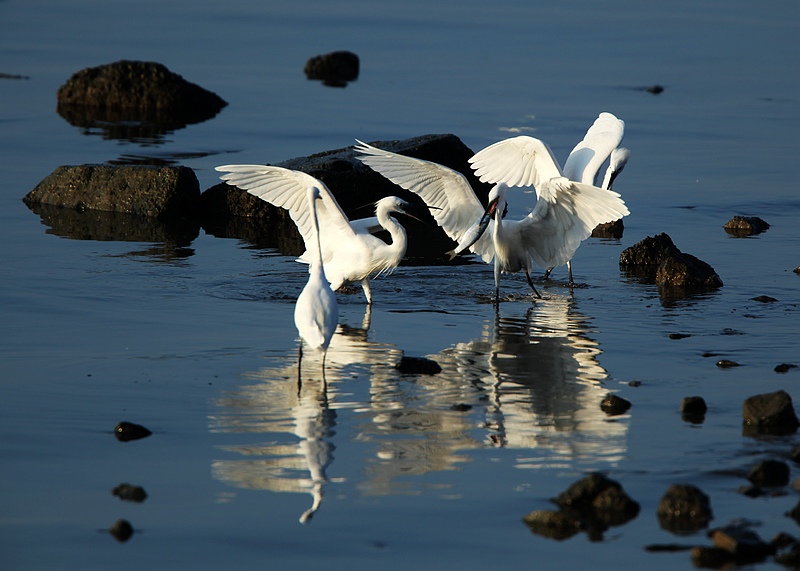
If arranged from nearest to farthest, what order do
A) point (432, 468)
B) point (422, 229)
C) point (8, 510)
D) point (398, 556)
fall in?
point (398, 556) → point (8, 510) → point (432, 468) → point (422, 229)

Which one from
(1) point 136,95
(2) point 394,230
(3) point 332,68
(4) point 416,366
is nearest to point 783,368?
(4) point 416,366

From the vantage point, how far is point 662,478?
6.75 m

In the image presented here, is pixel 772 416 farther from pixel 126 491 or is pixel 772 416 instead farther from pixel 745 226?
pixel 745 226

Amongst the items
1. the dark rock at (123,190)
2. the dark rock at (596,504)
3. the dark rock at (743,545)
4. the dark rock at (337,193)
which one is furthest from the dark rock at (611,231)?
the dark rock at (743,545)

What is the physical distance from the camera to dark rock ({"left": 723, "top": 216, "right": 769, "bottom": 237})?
14539 millimetres

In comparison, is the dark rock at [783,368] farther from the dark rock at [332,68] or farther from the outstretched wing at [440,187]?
the dark rock at [332,68]

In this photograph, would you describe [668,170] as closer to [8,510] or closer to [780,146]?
[780,146]

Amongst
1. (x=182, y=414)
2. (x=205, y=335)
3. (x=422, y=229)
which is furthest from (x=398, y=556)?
(x=422, y=229)

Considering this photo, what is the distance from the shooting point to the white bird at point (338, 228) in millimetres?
11320

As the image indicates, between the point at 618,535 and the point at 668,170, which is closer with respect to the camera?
the point at 618,535

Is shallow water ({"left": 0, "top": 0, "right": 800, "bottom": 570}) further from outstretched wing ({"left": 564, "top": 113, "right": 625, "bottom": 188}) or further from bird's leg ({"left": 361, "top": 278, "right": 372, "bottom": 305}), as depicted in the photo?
outstretched wing ({"left": 564, "top": 113, "right": 625, "bottom": 188})

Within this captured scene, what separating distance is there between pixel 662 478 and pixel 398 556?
1.71m

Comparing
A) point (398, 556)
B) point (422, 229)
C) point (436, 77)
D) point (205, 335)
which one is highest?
point (436, 77)

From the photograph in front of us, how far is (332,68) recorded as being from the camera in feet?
87.4
